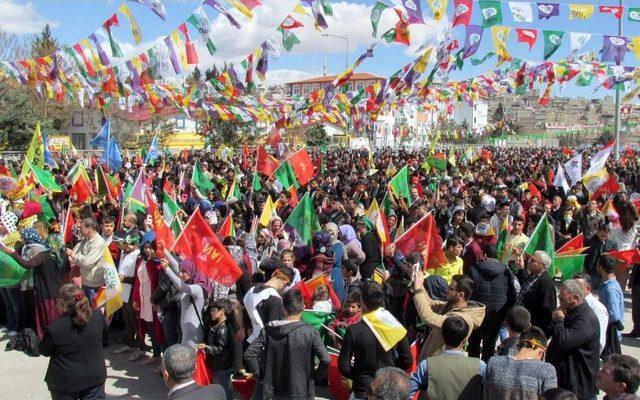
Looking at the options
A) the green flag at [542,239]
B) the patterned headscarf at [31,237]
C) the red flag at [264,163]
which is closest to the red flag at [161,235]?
the patterned headscarf at [31,237]

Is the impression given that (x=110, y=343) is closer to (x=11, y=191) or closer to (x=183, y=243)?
(x=183, y=243)

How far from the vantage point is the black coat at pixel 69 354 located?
174 inches

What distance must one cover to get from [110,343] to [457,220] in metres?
5.00

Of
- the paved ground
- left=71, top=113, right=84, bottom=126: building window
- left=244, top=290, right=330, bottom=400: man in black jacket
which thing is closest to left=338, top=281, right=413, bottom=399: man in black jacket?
left=244, top=290, right=330, bottom=400: man in black jacket

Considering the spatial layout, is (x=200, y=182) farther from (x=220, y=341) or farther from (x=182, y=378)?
(x=182, y=378)

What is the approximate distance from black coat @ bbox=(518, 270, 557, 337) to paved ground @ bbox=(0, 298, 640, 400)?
6.92ft

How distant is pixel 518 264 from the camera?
6.66m

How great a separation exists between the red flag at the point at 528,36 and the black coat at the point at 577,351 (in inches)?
475

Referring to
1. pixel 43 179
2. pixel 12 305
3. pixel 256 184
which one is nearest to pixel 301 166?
pixel 256 184

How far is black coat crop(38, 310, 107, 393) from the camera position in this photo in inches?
174

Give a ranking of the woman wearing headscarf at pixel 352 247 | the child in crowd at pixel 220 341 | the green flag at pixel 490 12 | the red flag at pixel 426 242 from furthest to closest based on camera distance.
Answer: the green flag at pixel 490 12
the woman wearing headscarf at pixel 352 247
the red flag at pixel 426 242
the child in crowd at pixel 220 341

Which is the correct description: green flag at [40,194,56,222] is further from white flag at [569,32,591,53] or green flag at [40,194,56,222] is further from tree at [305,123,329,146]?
tree at [305,123,329,146]

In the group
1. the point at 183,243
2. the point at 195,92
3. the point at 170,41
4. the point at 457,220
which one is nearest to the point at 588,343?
the point at 183,243

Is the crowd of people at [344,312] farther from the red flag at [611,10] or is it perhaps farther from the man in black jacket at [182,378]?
the red flag at [611,10]
